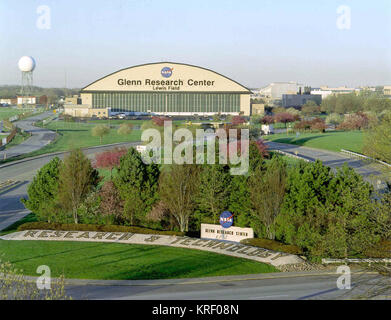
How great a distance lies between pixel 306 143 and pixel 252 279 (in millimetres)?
55851

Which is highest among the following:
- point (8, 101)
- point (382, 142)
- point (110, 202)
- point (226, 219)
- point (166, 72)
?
point (166, 72)

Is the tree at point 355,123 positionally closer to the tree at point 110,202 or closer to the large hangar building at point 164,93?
the large hangar building at point 164,93

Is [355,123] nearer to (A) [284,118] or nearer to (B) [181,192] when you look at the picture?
(A) [284,118]

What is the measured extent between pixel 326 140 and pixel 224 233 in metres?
51.2

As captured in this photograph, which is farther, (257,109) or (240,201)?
(257,109)

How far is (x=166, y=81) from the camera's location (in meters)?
115

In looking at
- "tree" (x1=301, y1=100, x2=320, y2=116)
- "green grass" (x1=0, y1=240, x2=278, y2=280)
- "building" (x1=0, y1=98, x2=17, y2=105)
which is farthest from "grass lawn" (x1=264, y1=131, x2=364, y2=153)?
"building" (x1=0, y1=98, x2=17, y2=105)

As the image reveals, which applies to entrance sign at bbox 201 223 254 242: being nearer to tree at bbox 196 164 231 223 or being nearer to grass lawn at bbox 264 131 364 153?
tree at bbox 196 164 231 223

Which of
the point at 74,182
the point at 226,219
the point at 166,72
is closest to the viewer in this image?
the point at 226,219

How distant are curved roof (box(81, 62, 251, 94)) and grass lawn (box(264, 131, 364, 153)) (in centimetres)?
2997

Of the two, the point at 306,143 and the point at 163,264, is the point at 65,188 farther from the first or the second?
the point at 306,143

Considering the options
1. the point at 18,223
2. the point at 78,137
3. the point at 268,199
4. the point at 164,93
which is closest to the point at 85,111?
the point at 164,93

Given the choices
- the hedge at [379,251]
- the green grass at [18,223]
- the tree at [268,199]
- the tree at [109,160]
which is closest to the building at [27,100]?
the tree at [109,160]
